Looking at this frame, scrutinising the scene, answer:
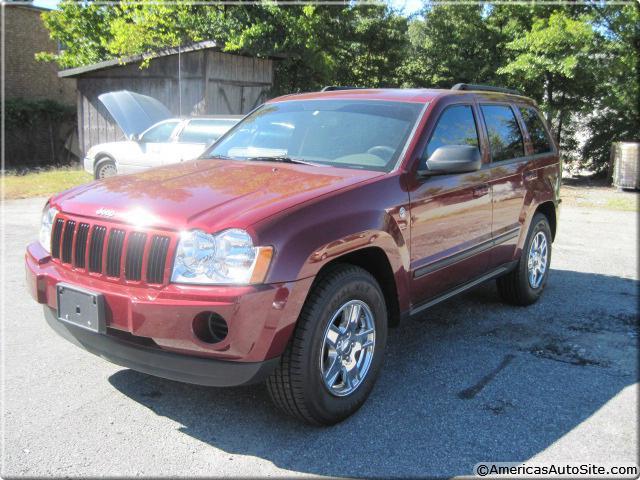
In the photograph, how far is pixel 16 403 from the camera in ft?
11.0

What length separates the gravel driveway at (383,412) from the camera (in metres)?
2.85

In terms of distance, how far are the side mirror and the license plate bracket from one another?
2058 mm

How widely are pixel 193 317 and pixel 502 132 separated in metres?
3.32

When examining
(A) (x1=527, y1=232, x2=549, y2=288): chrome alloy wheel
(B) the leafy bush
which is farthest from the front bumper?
(B) the leafy bush

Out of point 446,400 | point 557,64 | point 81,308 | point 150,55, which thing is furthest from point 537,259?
point 150,55

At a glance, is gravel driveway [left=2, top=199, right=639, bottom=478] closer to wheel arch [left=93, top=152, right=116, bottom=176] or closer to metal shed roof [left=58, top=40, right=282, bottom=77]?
wheel arch [left=93, top=152, right=116, bottom=176]

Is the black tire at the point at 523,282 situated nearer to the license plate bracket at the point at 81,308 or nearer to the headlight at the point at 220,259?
the headlight at the point at 220,259

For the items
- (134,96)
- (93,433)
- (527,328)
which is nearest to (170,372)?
(93,433)

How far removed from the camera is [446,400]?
3508 mm

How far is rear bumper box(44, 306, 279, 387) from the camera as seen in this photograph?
8.99 feet

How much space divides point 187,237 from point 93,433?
46.9 inches

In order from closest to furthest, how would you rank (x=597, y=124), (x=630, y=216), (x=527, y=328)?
(x=527, y=328) < (x=630, y=216) < (x=597, y=124)

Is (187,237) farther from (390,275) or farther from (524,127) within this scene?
(524,127)

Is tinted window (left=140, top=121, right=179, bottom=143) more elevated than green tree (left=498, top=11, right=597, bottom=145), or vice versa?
green tree (left=498, top=11, right=597, bottom=145)
